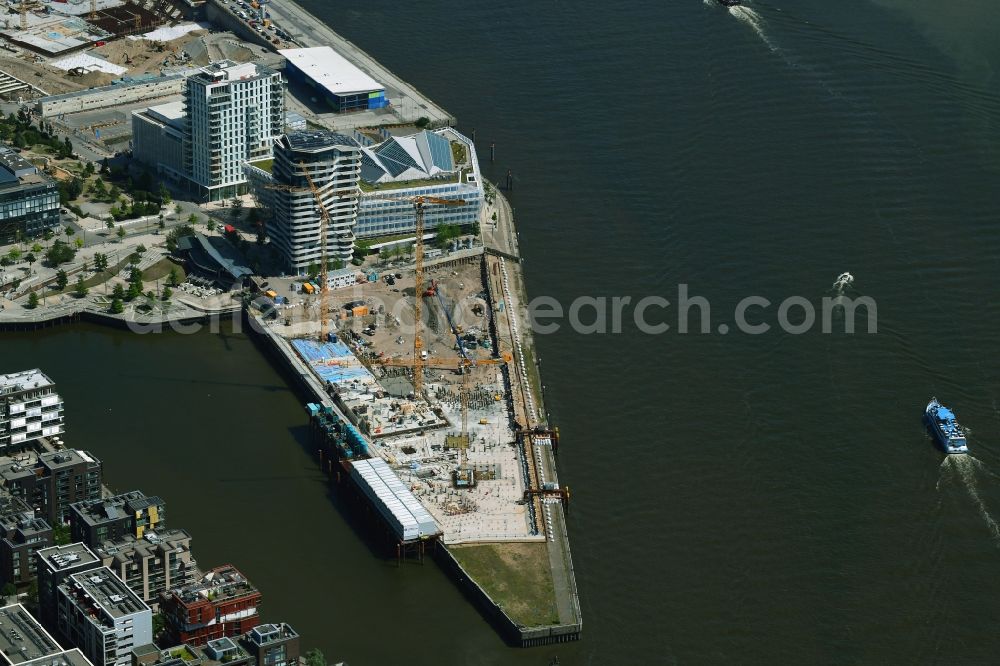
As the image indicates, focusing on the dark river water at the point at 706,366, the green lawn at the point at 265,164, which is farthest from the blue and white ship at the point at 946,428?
the green lawn at the point at 265,164

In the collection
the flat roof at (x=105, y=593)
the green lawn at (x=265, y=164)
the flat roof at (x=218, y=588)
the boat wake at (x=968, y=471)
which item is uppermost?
the green lawn at (x=265, y=164)

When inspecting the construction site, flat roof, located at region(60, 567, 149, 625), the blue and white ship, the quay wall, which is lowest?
the quay wall

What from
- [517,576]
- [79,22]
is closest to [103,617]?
[517,576]

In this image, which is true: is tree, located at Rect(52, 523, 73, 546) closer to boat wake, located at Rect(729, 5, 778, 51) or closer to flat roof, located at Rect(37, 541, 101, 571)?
flat roof, located at Rect(37, 541, 101, 571)

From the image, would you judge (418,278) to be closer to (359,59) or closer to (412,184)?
(412,184)

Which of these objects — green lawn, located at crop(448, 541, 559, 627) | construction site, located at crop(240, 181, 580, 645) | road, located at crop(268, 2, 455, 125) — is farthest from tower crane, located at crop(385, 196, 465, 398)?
road, located at crop(268, 2, 455, 125)

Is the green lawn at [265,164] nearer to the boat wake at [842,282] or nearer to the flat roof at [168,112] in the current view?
the flat roof at [168,112]

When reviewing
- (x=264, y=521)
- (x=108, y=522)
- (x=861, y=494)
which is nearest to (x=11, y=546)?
(x=108, y=522)
